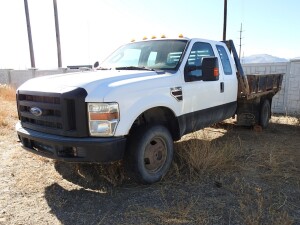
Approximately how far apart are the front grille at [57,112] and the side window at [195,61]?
180 cm

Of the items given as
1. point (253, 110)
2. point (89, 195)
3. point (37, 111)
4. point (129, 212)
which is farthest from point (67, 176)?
point (253, 110)

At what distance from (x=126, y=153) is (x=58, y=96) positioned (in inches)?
41.7

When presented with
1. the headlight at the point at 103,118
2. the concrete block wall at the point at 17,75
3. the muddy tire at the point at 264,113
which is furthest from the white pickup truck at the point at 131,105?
the concrete block wall at the point at 17,75

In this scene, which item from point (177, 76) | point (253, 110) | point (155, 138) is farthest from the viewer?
point (253, 110)

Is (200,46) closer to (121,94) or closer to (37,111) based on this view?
(121,94)

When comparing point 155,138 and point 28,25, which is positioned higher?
point 28,25

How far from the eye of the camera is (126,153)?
12.8ft

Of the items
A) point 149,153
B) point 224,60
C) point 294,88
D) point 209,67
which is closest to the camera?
point 149,153

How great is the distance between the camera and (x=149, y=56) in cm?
502

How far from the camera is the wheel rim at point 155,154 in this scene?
412cm

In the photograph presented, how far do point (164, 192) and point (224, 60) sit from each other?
120 inches

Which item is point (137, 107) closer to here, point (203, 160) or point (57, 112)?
point (57, 112)

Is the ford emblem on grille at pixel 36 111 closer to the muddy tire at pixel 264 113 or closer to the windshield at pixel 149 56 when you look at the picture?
the windshield at pixel 149 56

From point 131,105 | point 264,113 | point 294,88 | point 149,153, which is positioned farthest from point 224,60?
point 294,88
